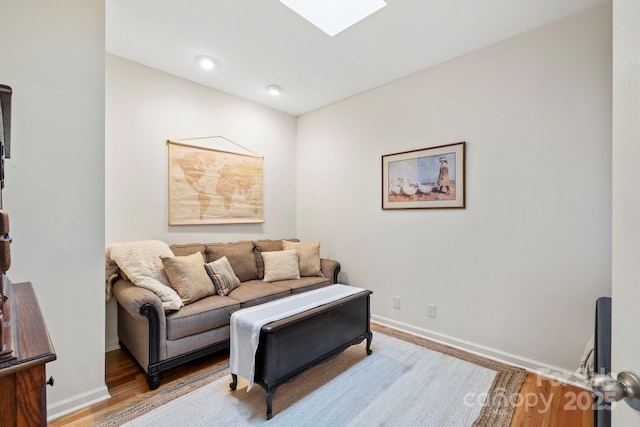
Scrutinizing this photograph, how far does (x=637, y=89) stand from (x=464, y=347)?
2.73 metres

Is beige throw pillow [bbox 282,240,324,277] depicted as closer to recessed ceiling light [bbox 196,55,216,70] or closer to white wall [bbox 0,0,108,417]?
white wall [bbox 0,0,108,417]

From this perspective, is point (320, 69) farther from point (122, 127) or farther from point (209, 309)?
point (209, 309)

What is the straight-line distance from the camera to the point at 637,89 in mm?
510

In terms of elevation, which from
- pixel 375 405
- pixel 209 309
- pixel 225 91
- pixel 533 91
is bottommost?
pixel 375 405

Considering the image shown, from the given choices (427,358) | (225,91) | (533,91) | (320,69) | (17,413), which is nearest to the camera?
(17,413)

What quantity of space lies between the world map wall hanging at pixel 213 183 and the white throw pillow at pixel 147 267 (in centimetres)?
53

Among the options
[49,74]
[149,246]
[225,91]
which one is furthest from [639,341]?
[225,91]

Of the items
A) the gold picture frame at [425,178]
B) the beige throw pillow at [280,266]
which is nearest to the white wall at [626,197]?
the gold picture frame at [425,178]

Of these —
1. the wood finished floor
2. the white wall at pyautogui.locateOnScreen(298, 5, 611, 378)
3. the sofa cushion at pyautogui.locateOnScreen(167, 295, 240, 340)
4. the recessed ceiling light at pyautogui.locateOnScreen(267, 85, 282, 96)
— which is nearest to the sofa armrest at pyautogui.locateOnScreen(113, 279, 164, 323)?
the sofa cushion at pyautogui.locateOnScreen(167, 295, 240, 340)

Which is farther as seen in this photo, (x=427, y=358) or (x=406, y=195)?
(x=406, y=195)

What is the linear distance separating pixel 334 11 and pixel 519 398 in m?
3.09

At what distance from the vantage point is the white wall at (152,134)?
106 inches

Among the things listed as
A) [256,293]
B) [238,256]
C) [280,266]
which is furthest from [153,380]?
[280,266]

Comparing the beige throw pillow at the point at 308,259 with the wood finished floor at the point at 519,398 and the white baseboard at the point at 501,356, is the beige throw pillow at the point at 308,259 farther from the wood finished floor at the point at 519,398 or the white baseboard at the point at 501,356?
the wood finished floor at the point at 519,398
